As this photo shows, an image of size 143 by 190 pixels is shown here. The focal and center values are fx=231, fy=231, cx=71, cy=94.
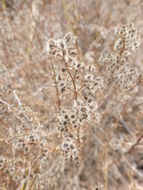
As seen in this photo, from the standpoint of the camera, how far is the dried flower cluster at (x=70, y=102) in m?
1.20

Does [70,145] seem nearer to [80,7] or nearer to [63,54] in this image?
[63,54]

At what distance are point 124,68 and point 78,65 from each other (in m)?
0.53

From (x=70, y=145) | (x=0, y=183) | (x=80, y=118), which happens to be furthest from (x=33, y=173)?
(x=80, y=118)

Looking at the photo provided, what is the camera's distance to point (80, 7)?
3137 millimetres

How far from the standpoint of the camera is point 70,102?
71.0 inches

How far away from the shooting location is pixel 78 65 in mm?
1095

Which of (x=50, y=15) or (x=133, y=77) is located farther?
(x=50, y=15)

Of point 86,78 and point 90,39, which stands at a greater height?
point 90,39

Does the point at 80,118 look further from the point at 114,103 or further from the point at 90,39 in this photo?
the point at 90,39

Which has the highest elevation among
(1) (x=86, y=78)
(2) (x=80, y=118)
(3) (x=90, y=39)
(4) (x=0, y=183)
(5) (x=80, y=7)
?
(5) (x=80, y=7)

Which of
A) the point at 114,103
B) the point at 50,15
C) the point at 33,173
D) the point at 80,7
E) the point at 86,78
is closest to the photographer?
the point at 86,78

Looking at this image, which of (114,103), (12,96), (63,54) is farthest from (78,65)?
(114,103)

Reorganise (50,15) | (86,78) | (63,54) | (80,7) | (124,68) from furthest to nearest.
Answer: (80,7) → (50,15) → (124,68) → (86,78) → (63,54)

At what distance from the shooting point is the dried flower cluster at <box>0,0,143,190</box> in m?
1.20
